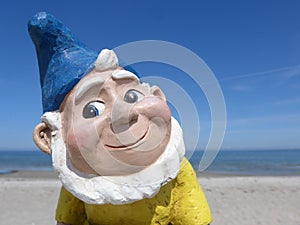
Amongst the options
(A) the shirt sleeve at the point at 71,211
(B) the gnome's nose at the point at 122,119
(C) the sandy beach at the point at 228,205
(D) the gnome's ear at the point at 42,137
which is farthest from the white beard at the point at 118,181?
(C) the sandy beach at the point at 228,205

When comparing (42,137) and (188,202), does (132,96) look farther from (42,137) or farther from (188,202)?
(188,202)

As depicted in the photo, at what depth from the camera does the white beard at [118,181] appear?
1.57 metres

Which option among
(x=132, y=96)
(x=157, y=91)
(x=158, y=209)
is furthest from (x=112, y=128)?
(x=158, y=209)

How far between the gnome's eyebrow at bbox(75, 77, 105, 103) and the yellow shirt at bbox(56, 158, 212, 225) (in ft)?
1.91

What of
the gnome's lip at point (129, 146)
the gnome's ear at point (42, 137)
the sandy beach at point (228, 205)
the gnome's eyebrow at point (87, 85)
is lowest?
the sandy beach at point (228, 205)

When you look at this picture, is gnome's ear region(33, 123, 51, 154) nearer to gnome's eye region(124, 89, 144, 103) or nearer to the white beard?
the white beard

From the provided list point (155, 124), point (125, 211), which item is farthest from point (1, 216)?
point (155, 124)

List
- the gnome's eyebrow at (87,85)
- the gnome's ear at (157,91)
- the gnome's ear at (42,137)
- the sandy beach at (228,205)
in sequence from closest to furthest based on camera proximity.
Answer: the gnome's eyebrow at (87,85) → the gnome's ear at (42,137) → the gnome's ear at (157,91) → the sandy beach at (228,205)

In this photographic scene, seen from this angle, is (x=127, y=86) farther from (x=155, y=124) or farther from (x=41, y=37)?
(x=41, y=37)

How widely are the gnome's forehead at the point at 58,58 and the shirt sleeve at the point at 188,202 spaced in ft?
2.31

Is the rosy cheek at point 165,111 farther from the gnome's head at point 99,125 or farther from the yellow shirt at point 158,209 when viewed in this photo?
the yellow shirt at point 158,209

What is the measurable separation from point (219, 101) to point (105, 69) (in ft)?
2.01

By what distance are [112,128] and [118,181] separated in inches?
9.8

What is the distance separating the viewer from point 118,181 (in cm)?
158
